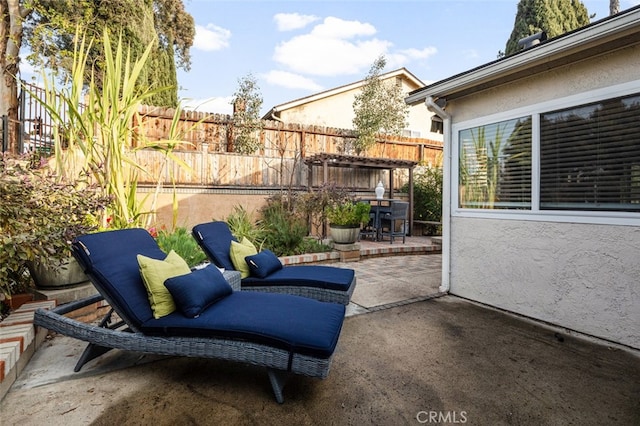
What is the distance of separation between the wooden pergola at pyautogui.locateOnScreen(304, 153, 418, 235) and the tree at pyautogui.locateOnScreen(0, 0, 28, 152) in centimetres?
716

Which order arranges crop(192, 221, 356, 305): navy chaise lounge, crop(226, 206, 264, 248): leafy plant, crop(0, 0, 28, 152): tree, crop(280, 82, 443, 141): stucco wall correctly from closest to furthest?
1. crop(192, 221, 356, 305): navy chaise lounge
2. crop(226, 206, 264, 248): leafy plant
3. crop(0, 0, 28, 152): tree
4. crop(280, 82, 443, 141): stucco wall

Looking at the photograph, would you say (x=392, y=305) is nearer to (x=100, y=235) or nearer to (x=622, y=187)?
(x=622, y=187)

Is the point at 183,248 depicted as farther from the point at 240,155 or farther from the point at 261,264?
the point at 240,155

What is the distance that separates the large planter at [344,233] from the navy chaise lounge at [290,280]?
2554 mm

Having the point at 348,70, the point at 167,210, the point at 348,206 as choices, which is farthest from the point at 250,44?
the point at 348,70

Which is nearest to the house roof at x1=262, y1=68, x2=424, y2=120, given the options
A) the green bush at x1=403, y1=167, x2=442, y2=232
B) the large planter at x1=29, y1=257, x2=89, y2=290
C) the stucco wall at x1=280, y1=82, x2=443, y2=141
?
the stucco wall at x1=280, y1=82, x2=443, y2=141

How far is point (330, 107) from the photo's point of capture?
13516mm

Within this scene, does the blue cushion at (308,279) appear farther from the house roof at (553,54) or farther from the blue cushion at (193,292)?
the house roof at (553,54)

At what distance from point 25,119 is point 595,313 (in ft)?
27.2

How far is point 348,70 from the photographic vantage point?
14531 mm

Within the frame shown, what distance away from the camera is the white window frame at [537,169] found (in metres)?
2.94

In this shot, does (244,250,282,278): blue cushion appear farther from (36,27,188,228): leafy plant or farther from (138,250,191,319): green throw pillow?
(36,27,188,228): leafy plant

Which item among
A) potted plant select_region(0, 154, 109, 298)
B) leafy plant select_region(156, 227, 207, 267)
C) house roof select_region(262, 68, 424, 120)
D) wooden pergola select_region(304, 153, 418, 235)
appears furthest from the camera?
house roof select_region(262, 68, 424, 120)

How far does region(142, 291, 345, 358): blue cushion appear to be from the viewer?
1.96 metres
